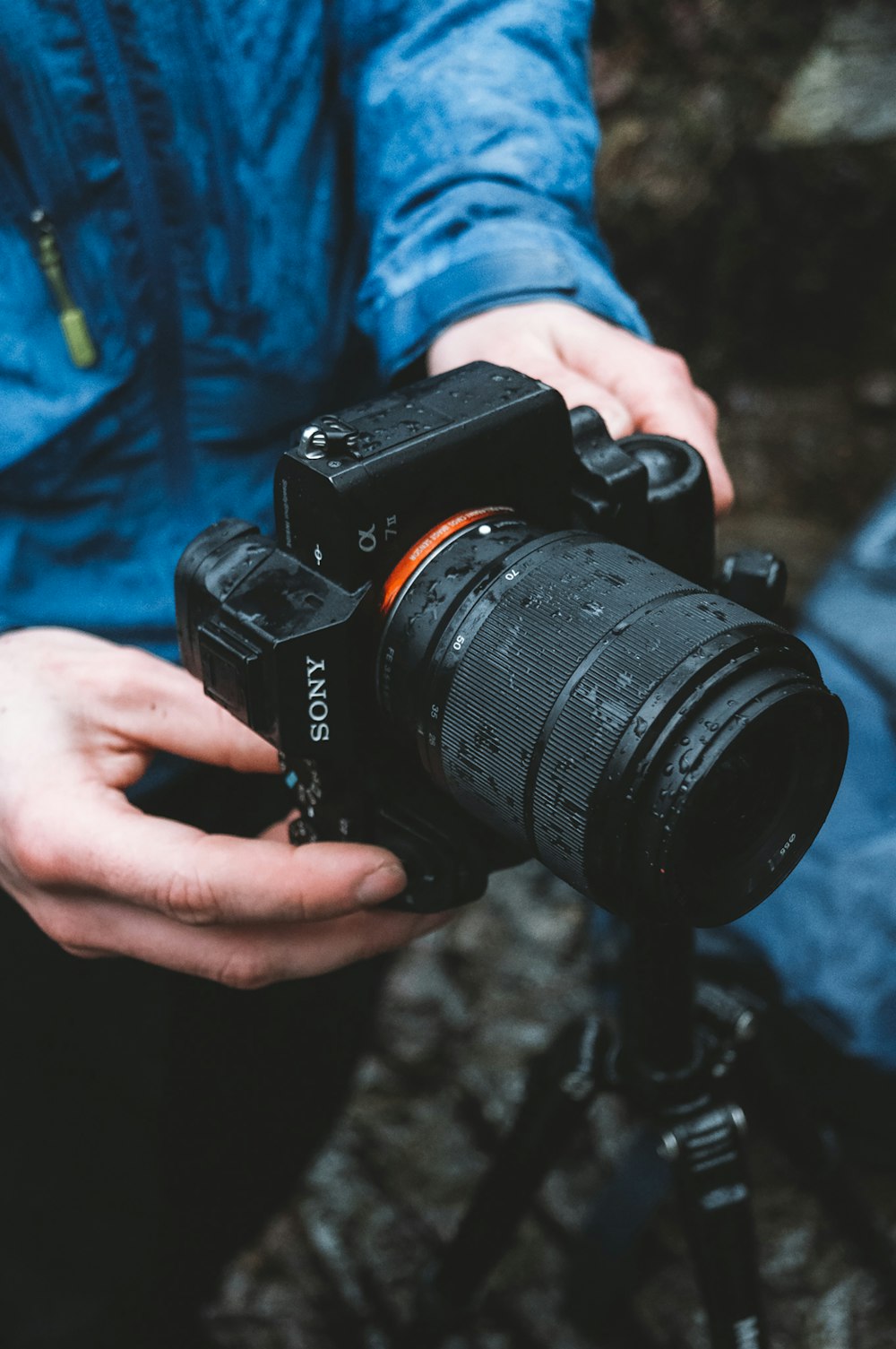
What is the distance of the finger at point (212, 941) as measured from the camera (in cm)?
77

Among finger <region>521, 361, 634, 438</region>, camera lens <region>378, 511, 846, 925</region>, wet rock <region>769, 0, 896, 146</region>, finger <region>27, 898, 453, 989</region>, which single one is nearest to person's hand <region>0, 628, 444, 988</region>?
finger <region>27, 898, 453, 989</region>

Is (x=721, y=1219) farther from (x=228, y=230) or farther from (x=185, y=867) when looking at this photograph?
(x=228, y=230)

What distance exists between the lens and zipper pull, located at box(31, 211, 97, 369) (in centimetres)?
85

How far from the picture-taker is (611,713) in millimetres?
620

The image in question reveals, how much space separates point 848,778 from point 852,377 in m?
1.08

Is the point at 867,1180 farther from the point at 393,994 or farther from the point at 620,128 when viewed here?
the point at 620,128

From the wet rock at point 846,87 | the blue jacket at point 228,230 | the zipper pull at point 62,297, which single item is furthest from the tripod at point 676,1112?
the wet rock at point 846,87

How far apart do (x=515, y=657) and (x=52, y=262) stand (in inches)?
19.0

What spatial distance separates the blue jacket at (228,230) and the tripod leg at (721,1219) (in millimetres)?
609

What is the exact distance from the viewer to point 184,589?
77 centimetres

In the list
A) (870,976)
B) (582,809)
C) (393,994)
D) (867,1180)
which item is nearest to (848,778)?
(870,976)

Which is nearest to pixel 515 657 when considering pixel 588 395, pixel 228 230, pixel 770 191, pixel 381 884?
pixel 381 884

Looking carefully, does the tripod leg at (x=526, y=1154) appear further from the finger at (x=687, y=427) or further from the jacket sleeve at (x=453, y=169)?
the jacket sleeve at (x=453, y=169)

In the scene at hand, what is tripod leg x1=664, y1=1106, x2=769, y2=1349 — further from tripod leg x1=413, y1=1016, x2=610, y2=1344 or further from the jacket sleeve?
the jacket sleeve
